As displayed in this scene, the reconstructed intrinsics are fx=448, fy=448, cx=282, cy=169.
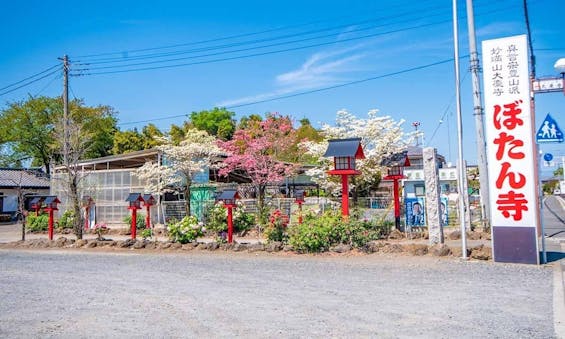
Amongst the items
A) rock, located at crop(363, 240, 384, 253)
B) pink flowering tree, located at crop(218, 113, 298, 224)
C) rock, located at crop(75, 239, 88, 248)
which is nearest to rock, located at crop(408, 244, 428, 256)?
rock, located at crop(363, 240, 384, 253)

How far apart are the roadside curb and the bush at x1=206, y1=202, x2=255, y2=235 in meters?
11.0

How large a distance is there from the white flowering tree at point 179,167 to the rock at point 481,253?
519 inches

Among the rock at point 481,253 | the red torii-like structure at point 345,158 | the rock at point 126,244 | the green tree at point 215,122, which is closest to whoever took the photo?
the rock at point 481,253

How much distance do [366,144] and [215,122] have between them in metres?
30.0

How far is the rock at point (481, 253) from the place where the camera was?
9875mm

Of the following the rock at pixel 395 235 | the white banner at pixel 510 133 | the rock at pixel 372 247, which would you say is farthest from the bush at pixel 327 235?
the white banner at pixel 510 133

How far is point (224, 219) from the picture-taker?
1717cm

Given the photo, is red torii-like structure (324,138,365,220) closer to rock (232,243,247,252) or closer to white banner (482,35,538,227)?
rock (232,243,247,252)

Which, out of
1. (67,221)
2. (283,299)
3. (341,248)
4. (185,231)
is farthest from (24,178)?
(283,299)

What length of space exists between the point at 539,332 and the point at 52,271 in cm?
965

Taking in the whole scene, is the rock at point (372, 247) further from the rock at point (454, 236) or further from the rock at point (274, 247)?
the rock at point (454, 236)

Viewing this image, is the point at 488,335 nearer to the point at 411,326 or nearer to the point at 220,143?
the point at 411,326

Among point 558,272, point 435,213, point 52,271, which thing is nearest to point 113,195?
point 52,271

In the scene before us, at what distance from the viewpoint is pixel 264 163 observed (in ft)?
70.3
